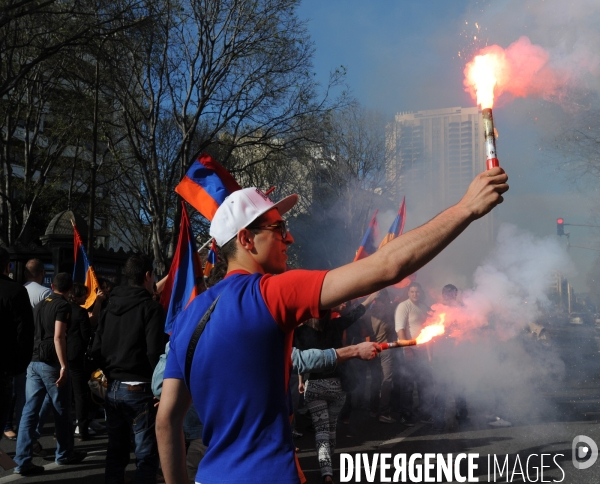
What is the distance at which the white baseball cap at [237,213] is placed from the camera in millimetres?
2471

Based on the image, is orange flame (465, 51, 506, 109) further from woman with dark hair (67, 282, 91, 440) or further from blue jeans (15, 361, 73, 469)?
woman with dark hair (67, 282, 91, 440)

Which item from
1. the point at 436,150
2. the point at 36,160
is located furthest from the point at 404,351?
the point at 36,160

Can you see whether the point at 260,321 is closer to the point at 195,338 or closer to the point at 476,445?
the point at 195,338

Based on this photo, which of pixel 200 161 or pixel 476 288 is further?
pixel 476 288

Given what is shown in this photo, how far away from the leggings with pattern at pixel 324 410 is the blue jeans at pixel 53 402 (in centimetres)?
269

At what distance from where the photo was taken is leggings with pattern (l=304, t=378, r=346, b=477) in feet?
19.9

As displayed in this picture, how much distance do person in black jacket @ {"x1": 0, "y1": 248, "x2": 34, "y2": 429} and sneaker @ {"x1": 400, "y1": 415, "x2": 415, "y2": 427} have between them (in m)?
5.87

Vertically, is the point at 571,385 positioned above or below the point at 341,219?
below

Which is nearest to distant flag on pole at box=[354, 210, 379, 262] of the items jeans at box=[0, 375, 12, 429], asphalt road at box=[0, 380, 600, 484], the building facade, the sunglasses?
the building facade

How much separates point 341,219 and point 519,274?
29.7 meters

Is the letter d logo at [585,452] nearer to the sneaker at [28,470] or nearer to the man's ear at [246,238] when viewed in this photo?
the sneaker at [28,470]

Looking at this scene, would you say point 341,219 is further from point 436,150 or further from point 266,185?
point 436,150

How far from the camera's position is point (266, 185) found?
26.5 m

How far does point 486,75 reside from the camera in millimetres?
2867
